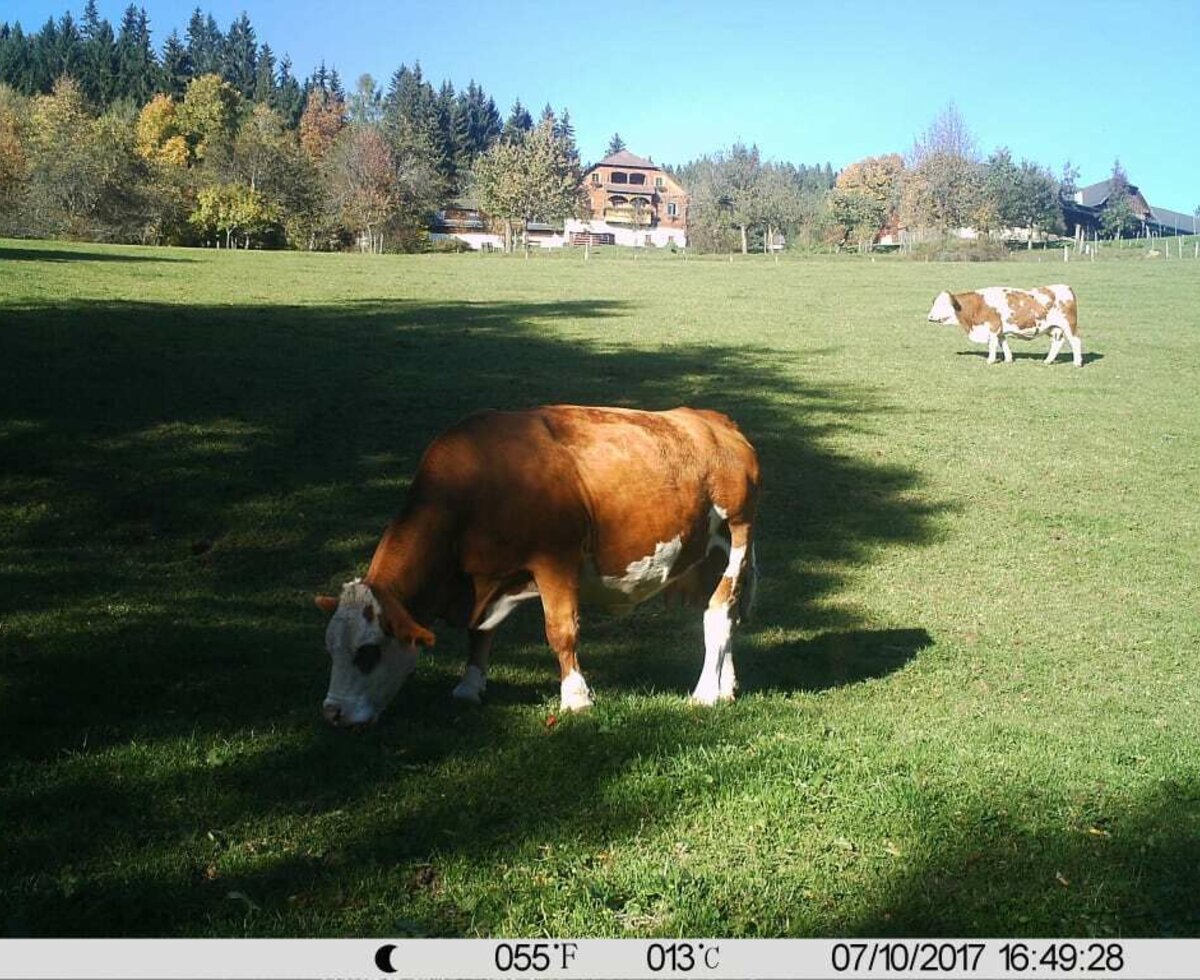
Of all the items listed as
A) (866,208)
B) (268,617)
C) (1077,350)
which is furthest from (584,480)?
(866,208)

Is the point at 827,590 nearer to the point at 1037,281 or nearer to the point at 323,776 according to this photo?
the point at 323,776

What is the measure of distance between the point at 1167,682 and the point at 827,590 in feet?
11.7

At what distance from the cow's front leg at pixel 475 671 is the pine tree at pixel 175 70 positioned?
157 metres

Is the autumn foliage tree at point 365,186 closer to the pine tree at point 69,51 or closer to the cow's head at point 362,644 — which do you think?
the pine tree at point 69,51

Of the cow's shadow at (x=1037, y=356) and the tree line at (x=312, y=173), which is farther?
the tree line at (x=312, y=173)

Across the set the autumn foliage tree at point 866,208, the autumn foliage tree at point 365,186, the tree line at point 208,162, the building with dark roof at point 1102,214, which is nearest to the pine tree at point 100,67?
the tree line at point 208,162

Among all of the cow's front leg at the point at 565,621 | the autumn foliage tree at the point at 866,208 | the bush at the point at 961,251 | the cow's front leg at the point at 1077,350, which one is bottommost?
the cow's front leg at the point at 565,621

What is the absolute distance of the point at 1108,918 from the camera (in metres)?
4.84

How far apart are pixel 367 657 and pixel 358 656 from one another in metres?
0.05

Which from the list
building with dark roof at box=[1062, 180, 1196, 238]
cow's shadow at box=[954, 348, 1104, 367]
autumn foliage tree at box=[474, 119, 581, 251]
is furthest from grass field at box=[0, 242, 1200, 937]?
building with dark roof at box=[1062, 180, 1196, 238]

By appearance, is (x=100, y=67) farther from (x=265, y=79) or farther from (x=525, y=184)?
(x=525, y=184)

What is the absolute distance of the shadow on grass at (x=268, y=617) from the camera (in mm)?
5496

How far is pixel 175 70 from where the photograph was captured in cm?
16250

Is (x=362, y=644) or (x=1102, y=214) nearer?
(x=362, y=644)
